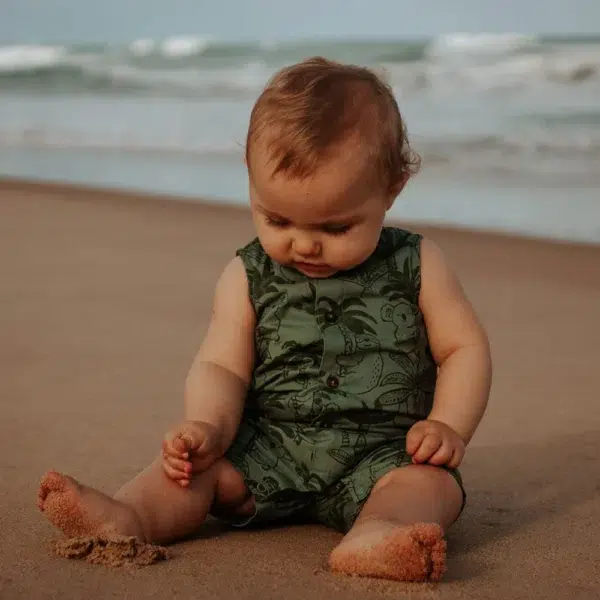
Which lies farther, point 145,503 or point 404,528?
point 145,503

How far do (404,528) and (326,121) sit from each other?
0.65 meters

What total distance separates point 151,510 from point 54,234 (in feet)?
13.0

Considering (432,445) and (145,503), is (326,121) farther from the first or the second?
(145,503)

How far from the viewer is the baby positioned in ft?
6.34

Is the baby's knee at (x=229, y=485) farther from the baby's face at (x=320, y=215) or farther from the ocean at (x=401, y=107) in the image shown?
the ocean at (x=401, y=107)

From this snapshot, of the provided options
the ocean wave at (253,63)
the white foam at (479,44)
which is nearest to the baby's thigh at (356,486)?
the ocean wave at (253,63)

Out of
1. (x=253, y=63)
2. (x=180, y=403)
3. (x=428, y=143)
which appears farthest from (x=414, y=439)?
(x=253, y=63)

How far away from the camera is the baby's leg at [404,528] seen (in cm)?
171

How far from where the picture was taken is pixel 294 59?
15.4 m

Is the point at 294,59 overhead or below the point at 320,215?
below

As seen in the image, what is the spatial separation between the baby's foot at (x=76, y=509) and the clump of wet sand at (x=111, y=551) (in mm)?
17

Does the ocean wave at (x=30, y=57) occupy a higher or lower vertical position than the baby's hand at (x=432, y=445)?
lower

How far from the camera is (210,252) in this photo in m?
5.47

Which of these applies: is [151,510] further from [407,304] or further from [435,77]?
[435,77]
